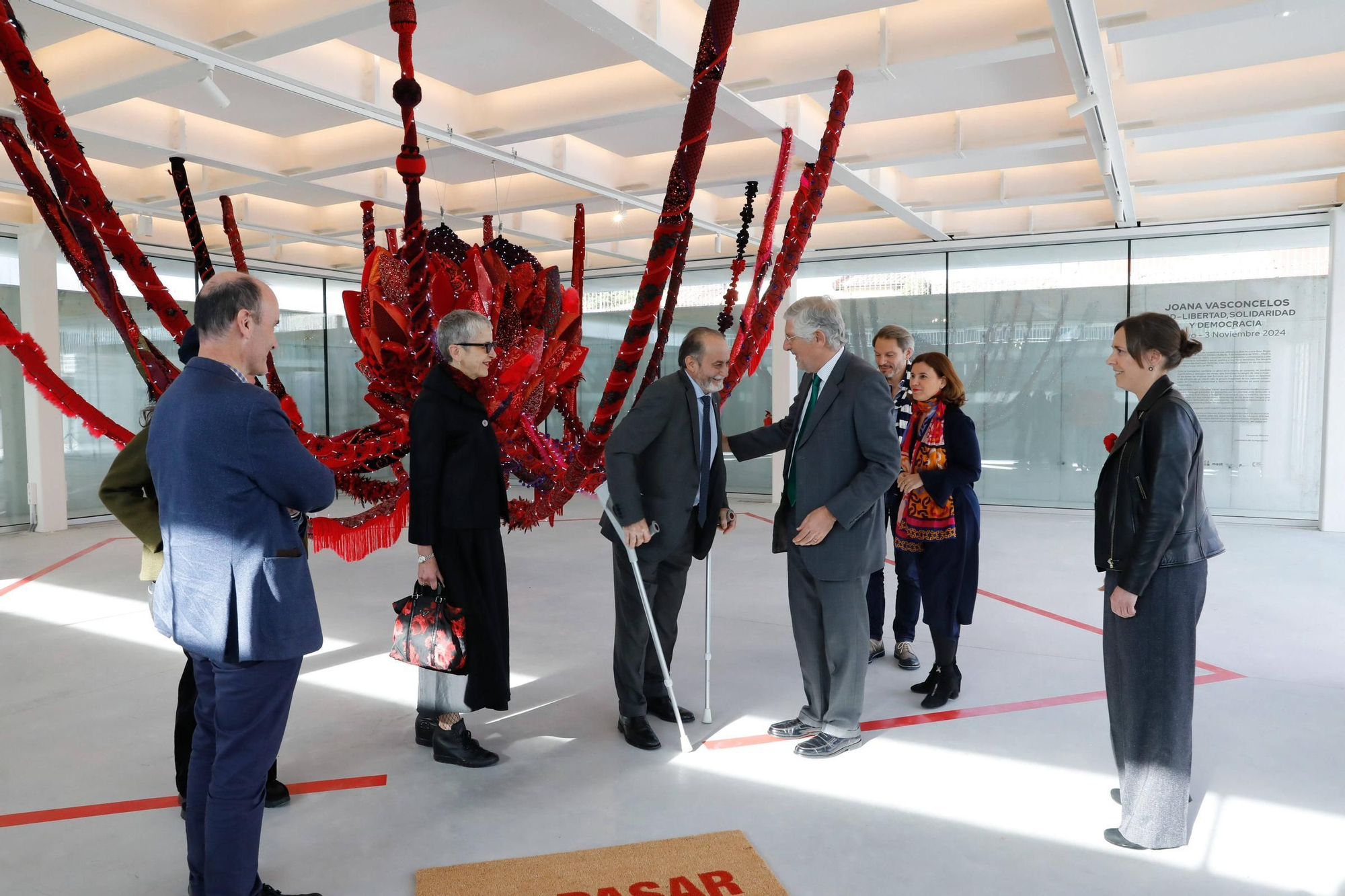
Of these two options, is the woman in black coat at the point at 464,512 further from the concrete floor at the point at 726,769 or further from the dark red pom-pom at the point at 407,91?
the dark red pom-pom at the point at 407,91

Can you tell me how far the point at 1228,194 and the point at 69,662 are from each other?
9469mm

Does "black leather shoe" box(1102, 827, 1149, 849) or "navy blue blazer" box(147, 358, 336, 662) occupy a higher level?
"navy blue blazer" box(147, 358, 336, 662)

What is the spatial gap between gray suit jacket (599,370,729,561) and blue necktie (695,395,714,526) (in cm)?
5

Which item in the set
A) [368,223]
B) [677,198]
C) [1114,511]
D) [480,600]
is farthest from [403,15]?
[1114,511]

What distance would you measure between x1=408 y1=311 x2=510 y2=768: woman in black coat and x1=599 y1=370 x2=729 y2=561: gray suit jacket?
1.39 ft

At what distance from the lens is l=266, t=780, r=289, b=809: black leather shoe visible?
2.63 m

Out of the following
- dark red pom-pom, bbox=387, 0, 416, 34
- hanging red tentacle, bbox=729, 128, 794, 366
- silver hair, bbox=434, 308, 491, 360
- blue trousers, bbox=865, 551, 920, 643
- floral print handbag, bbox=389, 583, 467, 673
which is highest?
dark red pom-pom, bbox=387, 0, 416, 34

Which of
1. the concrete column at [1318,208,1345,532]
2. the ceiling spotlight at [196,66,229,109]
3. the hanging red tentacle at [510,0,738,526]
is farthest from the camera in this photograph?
the concrete column at [1318,208,1345,532]

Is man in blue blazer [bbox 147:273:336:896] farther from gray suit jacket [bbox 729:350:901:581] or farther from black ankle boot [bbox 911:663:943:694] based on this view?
black ankle boot [bbox 911:663:943:694]

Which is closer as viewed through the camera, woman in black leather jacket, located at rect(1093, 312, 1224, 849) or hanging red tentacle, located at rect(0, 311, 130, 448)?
woman in black leather jacket, located at rect(1093, 312, 1224, 849)

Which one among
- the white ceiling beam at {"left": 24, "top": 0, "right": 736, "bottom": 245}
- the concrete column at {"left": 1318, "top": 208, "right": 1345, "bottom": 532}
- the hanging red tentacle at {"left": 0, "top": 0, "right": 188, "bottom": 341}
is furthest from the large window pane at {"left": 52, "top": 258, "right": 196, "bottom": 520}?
the concrete column at {"left": 1318, "top": 208, "right": 1345, "bottom": 532}

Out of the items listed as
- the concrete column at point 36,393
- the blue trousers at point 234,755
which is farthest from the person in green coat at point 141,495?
the concrete column at point 36,393

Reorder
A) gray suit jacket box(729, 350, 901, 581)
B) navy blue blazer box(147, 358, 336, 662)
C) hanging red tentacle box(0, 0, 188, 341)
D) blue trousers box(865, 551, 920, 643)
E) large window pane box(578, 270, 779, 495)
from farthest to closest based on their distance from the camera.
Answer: large window pane box(578, 270, 779, 495) < blue trousers box(865, 551, 920, 643) < gray suit jacket box(729, 350, 901, 581) < hanging red tentacle box(0, 0, 188, 341) < navy blue blazer box(147, 358, 336, 662)

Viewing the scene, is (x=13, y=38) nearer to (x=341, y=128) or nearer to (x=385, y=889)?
(x=385, y=889)
